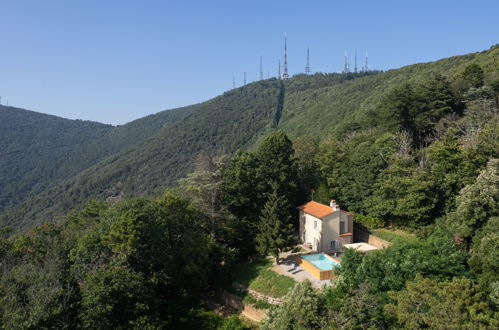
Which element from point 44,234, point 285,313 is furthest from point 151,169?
point 285,313

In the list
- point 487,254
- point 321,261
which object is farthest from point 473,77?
point 321,261

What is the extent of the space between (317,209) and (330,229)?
8.41 feet

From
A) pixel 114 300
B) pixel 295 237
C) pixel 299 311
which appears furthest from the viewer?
pixel 295 237

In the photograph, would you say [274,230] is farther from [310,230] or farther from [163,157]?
[163,157]

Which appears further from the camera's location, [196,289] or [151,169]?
[151,169]

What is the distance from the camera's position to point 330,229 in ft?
105

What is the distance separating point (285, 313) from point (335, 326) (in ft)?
9.79

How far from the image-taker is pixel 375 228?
32.6 metres

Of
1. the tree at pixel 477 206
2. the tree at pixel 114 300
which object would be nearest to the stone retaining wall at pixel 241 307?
the tree at pixel 114 300

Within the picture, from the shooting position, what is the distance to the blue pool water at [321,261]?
92.5 ft

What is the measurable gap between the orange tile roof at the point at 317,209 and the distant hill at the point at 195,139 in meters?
38.3

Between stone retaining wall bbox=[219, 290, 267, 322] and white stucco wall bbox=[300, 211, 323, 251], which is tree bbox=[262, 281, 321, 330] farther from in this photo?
white stucco wall bbox=[300, 211, 323, 251]

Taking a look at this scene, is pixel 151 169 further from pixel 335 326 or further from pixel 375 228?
pixel 335 326

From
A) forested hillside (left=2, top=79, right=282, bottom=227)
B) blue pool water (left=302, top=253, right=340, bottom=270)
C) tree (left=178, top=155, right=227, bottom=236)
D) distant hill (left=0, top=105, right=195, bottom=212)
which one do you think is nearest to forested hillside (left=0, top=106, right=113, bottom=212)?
distant hill (left=0, top=105, right=195, bottom=212)
